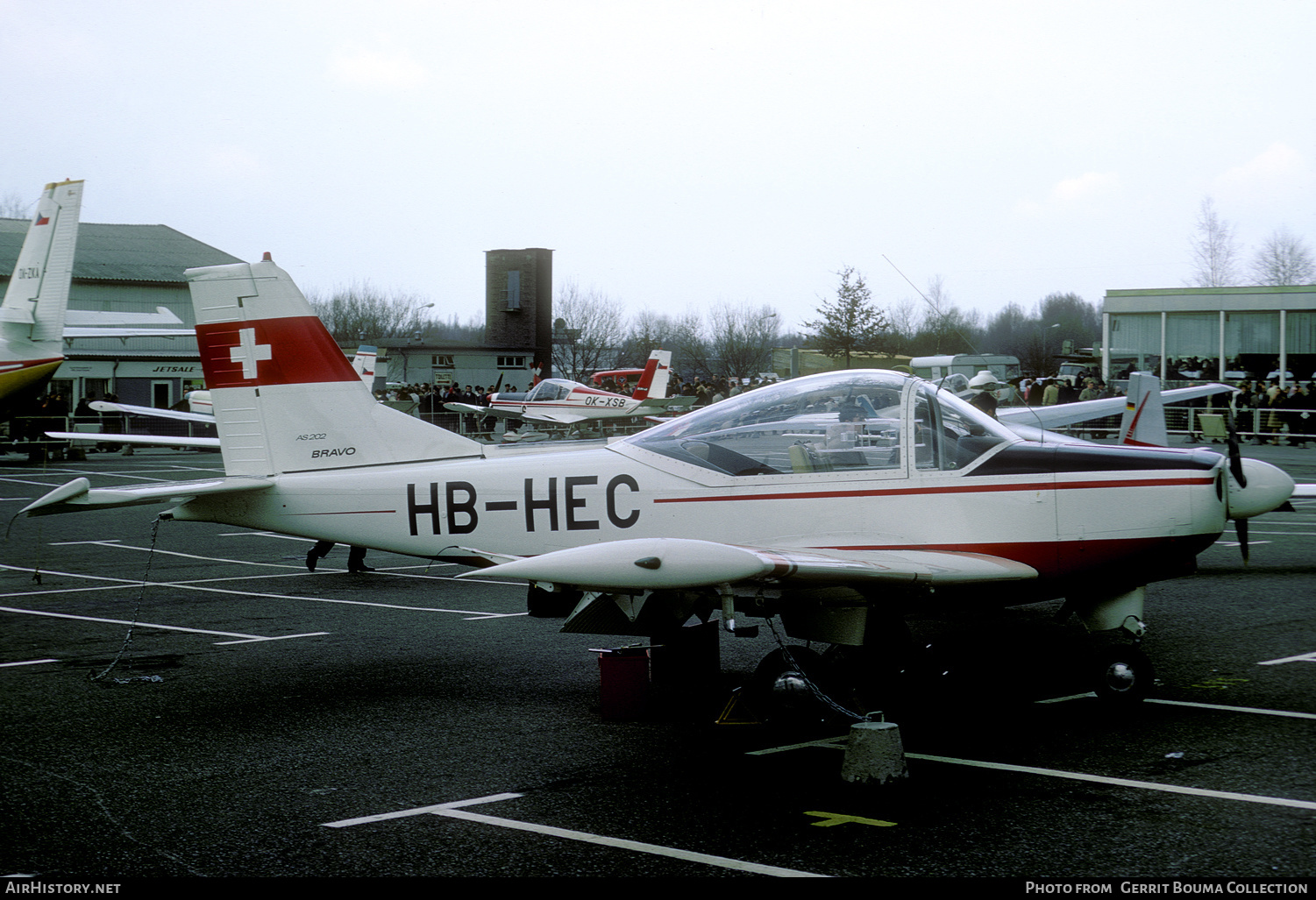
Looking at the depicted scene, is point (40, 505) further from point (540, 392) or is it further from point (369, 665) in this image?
point (540, 392)

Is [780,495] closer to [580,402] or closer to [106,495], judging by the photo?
[106,495]

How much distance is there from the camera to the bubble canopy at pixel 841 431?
616 centimetres

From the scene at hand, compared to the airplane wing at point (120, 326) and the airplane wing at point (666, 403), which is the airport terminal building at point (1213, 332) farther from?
the airplane wing at point (120, 326)

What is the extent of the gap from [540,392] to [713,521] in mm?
28770

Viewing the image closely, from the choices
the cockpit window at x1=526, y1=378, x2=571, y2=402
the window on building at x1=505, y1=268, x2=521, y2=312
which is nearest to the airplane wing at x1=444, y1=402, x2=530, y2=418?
the cockpit window at x1=526, y1=378, x2=571, y2=402

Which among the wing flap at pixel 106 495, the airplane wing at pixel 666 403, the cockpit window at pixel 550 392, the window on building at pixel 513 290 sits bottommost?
the wing flap at pixel 106 495

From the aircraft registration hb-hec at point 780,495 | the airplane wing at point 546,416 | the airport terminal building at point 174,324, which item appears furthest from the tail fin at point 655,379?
the aircraft registration hb-hec at point 780,495

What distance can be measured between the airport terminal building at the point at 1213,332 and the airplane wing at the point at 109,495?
34855 mm

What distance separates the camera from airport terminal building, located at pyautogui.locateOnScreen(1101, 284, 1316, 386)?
1454 inches

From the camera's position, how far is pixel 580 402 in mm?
34844

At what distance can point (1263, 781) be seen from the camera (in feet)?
15.2

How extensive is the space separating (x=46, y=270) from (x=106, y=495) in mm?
19221

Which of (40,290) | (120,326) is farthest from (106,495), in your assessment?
(120,326)

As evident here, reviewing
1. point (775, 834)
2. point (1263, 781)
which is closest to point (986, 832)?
point (775, 834)
